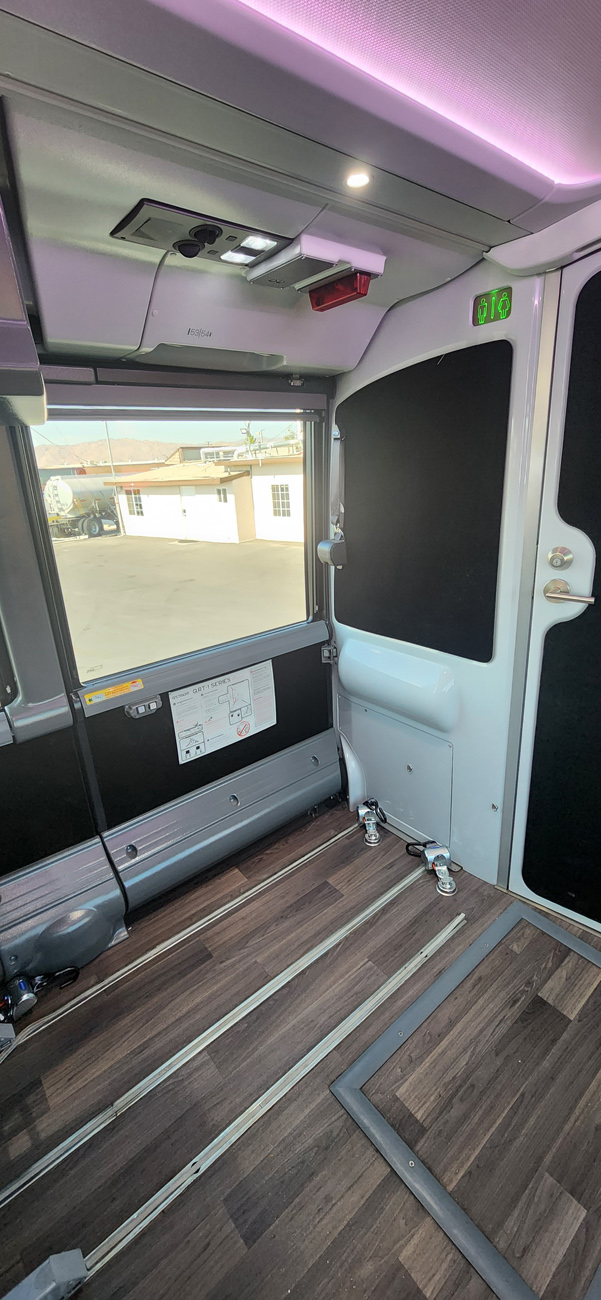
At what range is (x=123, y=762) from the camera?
7.97 ft

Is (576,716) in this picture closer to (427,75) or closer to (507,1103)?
(507,1103)

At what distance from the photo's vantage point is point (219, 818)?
2.70 metres

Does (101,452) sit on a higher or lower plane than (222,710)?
higher

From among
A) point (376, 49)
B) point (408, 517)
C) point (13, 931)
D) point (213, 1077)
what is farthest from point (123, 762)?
point (376, 49)

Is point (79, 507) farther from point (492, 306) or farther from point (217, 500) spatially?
point (492, 306)

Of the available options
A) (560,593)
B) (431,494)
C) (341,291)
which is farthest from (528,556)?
(341,291)

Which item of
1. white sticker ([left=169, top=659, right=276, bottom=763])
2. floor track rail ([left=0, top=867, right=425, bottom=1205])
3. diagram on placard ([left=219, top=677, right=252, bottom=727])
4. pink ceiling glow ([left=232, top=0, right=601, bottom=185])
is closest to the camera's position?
pink ceiling glow ([left=232, top=0, right=601, bottom=185])

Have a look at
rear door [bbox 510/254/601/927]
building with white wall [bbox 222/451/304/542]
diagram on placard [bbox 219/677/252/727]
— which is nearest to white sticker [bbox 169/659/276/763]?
diagram on placard [bbox 219/677/252/727]

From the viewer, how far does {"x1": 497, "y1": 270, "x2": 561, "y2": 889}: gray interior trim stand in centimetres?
182

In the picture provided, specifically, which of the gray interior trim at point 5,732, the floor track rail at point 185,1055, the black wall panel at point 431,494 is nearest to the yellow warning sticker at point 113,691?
the gray interior trim at point 5,732

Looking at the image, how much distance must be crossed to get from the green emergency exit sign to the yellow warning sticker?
1.97m

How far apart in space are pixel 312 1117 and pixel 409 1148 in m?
0.30

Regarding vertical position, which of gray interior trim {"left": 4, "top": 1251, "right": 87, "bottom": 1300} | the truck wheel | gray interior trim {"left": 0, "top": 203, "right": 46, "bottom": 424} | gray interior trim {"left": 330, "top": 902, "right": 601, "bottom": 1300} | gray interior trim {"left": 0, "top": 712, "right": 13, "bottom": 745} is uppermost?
gray interior trim {"left": 0, "top": 203, "right": 46, "bottom": 424}

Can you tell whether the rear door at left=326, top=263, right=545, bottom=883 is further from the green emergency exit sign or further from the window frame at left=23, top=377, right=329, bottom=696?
the window frame at left=23, top=377, right=329, bottom=696
